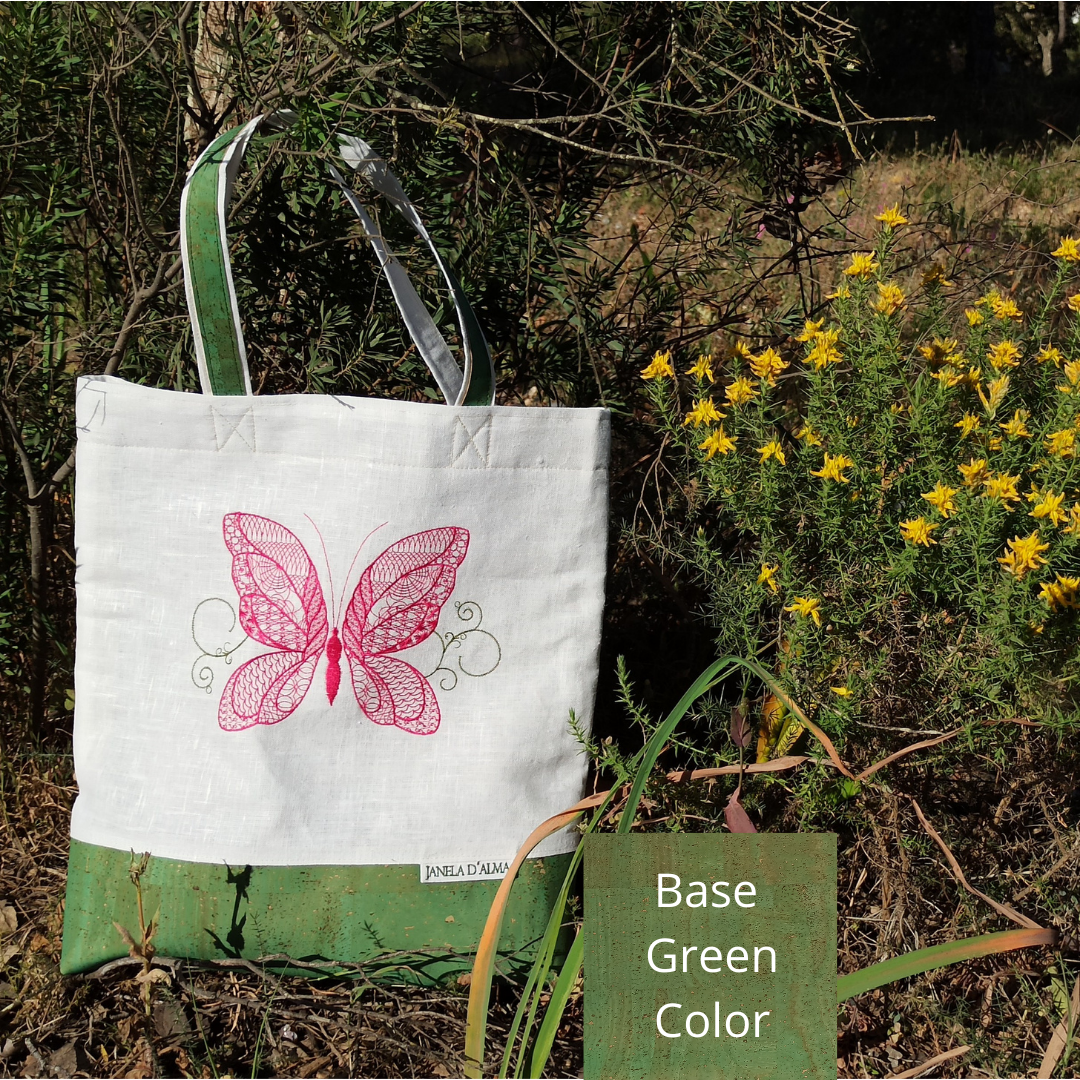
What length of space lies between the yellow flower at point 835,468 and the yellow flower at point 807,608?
16 centimetres

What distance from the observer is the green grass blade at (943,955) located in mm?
1001

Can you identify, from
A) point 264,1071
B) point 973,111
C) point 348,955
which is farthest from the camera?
point 973,111

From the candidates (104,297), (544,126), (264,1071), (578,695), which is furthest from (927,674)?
(104,297)

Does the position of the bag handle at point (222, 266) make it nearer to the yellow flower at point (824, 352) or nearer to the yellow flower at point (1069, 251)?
the yellow flower at point (824, 352)

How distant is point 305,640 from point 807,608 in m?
0.66

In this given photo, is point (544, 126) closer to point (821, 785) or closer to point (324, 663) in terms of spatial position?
point (324, 663)

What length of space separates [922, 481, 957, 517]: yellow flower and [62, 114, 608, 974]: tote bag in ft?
1.44

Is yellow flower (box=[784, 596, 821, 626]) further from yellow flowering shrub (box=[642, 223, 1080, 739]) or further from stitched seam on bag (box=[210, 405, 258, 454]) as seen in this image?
stitched seam on bag (box=[210, 405, 258, 454])

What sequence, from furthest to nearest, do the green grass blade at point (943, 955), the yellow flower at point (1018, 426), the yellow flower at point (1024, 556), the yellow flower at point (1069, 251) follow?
the yellow flower at point (1069, 251) → the yellow flower at point (1018, 426) → the yellow flower at point (1024, 556) → the green grass blade at point (943, 955)

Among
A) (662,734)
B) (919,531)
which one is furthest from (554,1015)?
(919,531)

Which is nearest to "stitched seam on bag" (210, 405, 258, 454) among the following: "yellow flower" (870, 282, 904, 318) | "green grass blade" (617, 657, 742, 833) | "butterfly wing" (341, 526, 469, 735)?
"butterfly wing" (341, 526, 469, 735)

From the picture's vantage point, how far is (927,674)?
4.25 feet

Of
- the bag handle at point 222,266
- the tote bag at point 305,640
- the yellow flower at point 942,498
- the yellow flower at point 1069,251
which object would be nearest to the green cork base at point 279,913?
the tote bag at point 305,640

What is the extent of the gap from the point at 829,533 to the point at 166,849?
0.98 m
